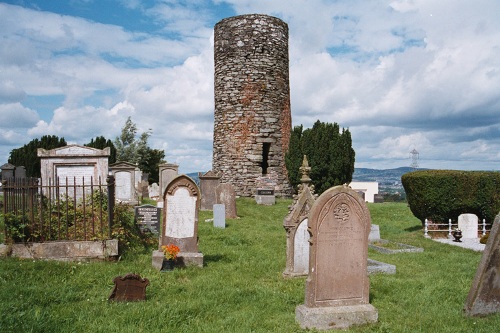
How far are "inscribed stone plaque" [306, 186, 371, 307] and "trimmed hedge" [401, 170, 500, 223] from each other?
10395 millimetres

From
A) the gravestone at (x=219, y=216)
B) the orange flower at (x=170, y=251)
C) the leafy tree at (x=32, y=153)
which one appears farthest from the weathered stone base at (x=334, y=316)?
the leafy tree at (x=32, y=153)

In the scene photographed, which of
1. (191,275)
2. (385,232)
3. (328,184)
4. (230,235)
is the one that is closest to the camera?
(191,275)

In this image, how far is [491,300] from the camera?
6035mm

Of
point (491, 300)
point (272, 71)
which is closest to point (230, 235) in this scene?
point (491, 300)

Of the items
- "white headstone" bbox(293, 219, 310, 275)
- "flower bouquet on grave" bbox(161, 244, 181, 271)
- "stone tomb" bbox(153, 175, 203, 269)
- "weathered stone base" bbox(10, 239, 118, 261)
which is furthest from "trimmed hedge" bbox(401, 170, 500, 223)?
"weathered stone base" bbox(10, 239, 118, 261)

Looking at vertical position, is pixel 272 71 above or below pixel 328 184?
above

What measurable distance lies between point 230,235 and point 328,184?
1286 centimetres

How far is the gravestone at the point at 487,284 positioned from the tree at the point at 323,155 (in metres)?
18.8

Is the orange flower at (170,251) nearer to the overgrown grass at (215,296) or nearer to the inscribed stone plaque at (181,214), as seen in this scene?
the overgrown grass at (215,296)

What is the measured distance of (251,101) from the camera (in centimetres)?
2606

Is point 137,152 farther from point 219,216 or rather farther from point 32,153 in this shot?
point 219,216

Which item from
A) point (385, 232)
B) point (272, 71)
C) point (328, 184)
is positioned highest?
point (272, 71)

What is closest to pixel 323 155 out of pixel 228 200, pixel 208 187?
pixel 208 187

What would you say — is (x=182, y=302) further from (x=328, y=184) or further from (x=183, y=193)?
(x=328, y=184)
